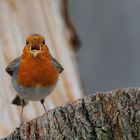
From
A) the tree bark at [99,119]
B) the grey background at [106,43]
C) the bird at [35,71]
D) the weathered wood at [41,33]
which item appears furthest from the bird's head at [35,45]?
the grey background at [106,43]

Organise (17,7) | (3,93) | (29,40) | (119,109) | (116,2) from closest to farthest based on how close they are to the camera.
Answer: (119,109) < (29,40) < (3,93) < (17,7) < (116,2)

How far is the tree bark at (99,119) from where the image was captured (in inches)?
166

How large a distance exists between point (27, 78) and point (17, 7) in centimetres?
226

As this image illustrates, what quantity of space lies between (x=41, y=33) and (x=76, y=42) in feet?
Answer: 1.21

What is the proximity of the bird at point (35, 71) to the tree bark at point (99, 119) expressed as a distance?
3.96 feet

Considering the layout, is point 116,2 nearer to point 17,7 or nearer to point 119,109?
point 17,7

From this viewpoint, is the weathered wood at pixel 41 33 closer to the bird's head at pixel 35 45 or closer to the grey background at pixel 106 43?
the grey background at pixel 106 43

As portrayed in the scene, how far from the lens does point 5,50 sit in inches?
289

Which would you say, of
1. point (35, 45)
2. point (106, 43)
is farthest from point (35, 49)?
point (106, 43)

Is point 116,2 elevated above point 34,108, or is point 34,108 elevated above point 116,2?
point 116,2

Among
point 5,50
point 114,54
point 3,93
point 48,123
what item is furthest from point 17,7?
point 48,123

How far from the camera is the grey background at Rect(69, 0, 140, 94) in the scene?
8.35 m

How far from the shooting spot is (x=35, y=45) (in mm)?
5430

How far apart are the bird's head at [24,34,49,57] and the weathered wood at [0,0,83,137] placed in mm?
1420
